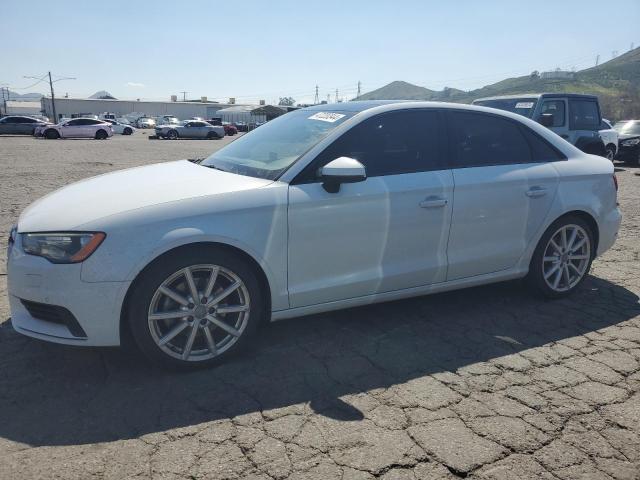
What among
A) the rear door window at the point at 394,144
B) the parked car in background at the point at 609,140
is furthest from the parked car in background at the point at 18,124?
the rear door window at the point at 394,144

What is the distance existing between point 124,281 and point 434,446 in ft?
5.99

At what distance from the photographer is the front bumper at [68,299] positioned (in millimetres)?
2736

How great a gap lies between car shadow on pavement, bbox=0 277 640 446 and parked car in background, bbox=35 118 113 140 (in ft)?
102

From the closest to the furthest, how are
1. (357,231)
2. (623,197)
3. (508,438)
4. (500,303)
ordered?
(508,438) → (357,231) → (500,303) → (623,197)

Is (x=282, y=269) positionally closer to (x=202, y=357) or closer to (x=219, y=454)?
(x=202, y=357)

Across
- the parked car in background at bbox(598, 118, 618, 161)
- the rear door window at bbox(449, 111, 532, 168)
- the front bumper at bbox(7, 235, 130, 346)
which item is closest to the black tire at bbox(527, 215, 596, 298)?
the rear door window at bbox(449, 111, 532, 168)

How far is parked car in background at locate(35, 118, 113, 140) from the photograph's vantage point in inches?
1212

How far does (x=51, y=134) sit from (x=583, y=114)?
2998cm

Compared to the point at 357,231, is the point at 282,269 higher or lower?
lower

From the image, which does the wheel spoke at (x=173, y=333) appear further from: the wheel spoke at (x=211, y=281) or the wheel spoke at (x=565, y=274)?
the wheel spoke at (x=565, y=274)

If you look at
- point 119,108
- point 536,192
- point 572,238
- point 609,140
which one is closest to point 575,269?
point 572,238

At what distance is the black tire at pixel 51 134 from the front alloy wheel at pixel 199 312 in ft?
106

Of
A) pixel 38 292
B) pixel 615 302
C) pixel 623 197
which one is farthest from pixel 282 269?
pixel 623 197

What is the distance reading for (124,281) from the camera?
109 inches
